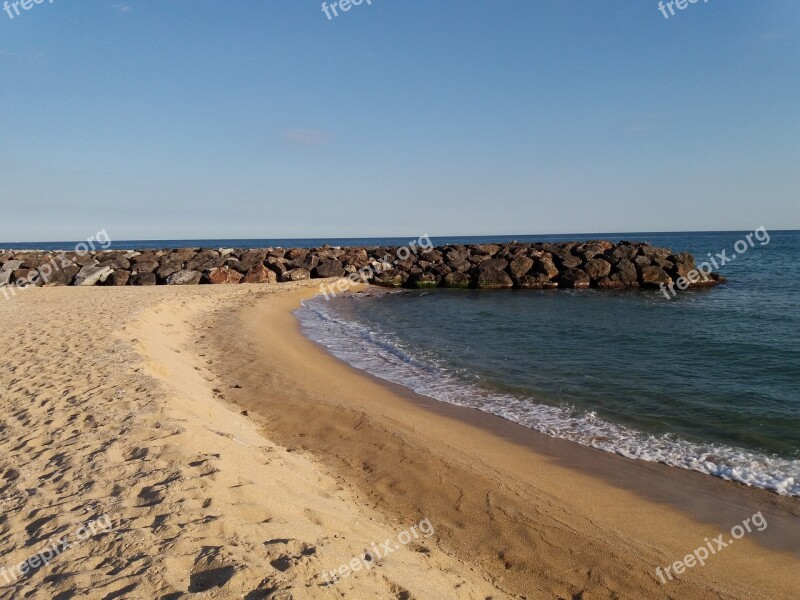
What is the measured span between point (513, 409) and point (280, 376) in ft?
15.5

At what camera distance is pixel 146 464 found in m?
4.87

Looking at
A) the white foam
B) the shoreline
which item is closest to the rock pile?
the white foam

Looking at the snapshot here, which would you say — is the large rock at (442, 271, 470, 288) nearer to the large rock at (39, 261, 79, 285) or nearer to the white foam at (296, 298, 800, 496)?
the white foam at (296, 298, 800, 496)

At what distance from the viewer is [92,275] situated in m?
26.4

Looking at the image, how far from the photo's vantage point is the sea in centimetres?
719

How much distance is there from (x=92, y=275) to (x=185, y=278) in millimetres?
4696

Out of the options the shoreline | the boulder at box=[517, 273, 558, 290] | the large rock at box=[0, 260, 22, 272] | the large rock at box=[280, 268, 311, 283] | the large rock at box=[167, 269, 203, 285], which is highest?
the large rock at box=[0, 260, 22, 272]

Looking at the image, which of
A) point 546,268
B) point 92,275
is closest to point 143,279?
point 92,275

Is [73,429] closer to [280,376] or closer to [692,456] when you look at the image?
[280,376]

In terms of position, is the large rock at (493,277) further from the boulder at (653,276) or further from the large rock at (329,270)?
the large rock at (329,270)

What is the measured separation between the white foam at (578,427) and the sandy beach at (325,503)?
1.08 ft

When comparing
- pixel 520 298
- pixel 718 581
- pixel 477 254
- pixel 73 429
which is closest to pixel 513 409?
pixel 718 581

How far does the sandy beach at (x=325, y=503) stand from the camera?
3.43 meters

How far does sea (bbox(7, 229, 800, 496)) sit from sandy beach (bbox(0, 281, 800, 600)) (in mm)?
870
